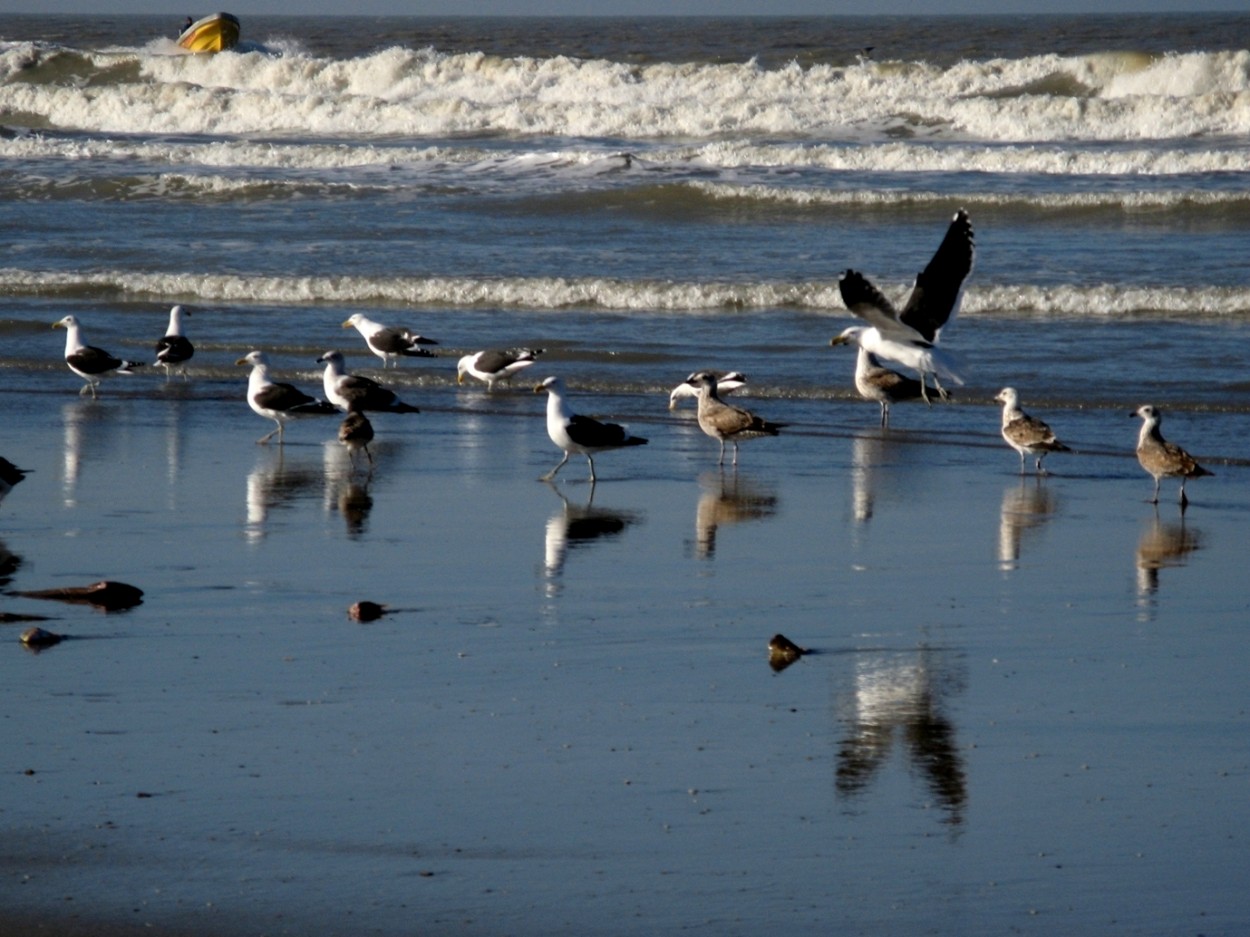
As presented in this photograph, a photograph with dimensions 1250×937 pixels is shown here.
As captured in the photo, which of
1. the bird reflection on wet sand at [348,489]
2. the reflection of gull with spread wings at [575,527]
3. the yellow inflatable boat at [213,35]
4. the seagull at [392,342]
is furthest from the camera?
the yellow inflatable boat at [213,35]

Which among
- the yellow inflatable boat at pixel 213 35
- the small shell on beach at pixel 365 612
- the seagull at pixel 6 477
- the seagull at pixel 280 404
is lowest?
the small shell on beach at pixel 365 612

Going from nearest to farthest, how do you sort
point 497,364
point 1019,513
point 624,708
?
point 624,708 < point 1019,513 < point 497,364

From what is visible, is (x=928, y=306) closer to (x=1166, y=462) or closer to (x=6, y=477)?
(x=1166, y=462)

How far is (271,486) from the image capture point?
10.4 m

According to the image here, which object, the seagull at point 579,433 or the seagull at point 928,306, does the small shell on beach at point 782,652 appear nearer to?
the seagull at point 579,433

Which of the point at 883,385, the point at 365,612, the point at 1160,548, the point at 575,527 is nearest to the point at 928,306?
the point at 883,385

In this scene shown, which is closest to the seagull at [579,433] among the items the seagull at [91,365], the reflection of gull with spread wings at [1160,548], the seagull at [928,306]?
the seagull at [928,306]

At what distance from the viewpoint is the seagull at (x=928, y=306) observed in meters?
11.2

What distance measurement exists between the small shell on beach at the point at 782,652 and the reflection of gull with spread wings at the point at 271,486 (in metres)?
3.12

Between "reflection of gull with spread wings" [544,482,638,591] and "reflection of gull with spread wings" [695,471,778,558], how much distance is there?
0.42 meters

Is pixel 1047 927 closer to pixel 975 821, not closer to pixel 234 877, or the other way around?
pixel 975 821

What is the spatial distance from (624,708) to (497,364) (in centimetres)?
887

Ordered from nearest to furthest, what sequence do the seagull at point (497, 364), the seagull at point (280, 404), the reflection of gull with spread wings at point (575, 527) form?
the reflection of gull with spread wings at point (575, 527)
the seagull at point (280, 404)
the seagull at point (497, 364)

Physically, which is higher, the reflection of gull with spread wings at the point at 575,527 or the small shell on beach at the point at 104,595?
the reflection of gull with spread wings at the point at 575,527
